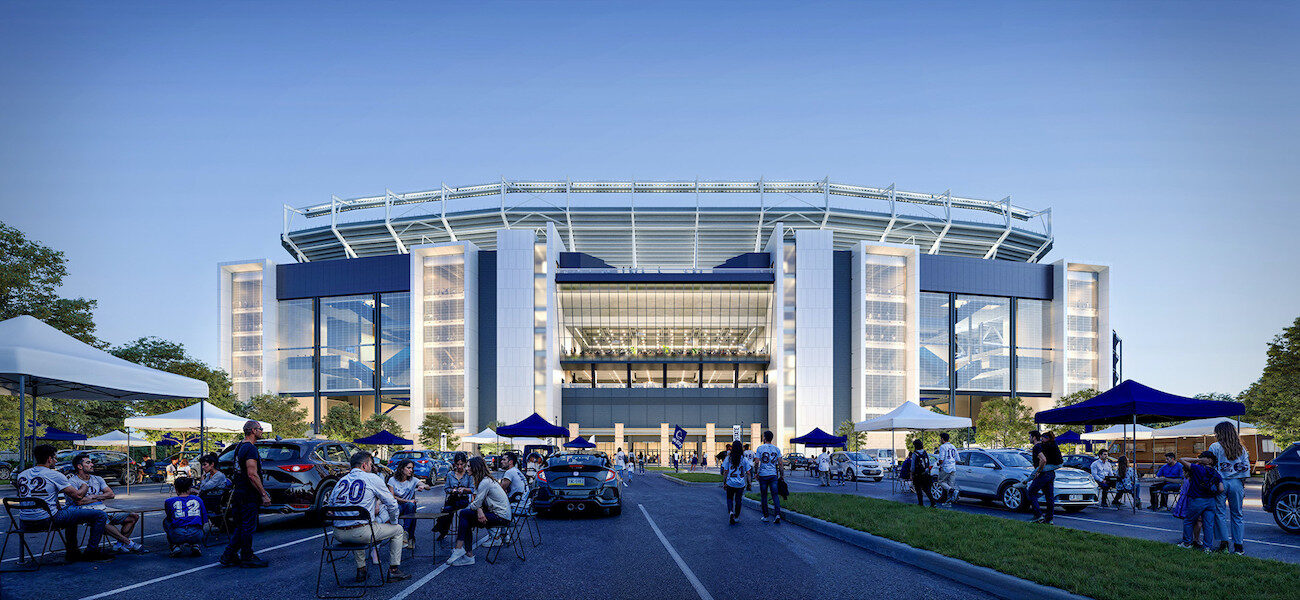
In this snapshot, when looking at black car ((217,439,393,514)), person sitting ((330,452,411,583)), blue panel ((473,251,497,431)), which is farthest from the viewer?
blue panel ((473,251,497,431))

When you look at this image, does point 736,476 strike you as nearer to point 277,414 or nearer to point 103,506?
point 103,506

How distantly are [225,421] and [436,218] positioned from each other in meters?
59.5

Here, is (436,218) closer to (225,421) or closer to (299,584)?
(225,421)

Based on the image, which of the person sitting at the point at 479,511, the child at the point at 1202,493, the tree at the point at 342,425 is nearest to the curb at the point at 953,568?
the child at the point at 1202,493

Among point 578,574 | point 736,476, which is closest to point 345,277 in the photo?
point 736,476

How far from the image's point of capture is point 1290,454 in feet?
46.9

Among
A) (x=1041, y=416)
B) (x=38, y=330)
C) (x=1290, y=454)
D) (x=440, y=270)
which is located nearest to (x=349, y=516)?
(x=38, y=330)

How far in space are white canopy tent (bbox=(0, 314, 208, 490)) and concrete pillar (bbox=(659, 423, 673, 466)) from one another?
6719 centimetres

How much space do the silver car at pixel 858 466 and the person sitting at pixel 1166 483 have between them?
18.6m

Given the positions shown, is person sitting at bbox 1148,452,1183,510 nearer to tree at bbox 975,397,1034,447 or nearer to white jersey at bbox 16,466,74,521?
white jersey at bbox 16,466,74,521

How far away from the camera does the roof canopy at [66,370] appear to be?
12.9 meters

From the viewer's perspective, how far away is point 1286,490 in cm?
1427

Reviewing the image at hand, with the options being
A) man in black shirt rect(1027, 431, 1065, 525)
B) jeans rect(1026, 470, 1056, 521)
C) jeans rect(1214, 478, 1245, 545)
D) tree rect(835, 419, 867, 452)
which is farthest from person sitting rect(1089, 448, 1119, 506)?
tree rect(835, 419, 867, 452)

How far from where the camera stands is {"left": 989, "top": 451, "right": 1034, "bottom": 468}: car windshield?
21.2 meters
